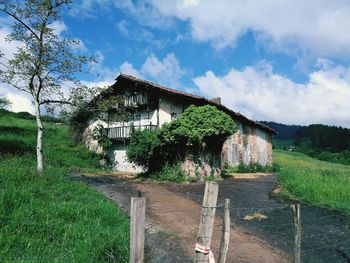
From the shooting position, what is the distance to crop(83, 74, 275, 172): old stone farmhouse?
25.4 meters

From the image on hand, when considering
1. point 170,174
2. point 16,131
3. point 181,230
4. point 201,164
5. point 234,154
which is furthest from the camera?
point 16,131

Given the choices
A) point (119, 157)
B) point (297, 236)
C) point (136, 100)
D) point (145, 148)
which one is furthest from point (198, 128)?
point (297, 236)

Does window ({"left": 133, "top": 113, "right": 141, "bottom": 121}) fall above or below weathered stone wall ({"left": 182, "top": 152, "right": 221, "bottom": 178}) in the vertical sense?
above

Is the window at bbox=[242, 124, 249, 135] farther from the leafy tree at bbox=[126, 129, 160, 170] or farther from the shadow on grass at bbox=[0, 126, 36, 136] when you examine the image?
the shadow on grass at bbox=[0, 126, 36, 136]

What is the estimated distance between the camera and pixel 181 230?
976cm

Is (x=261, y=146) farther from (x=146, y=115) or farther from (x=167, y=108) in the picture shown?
(x=146, y=115)

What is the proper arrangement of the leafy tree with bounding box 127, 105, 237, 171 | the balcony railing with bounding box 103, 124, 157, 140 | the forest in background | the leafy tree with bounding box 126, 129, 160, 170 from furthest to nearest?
the forest in background < the balcony railing with bounding box 103, 124, 157, 140 < the leafy tree with bounding box 126, 129, 160, 170 < the leafy tree with bounding box 127, 105, 237, 171

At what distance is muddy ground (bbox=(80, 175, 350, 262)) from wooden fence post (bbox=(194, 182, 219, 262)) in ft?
10.1

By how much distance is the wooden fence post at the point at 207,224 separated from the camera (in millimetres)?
4176

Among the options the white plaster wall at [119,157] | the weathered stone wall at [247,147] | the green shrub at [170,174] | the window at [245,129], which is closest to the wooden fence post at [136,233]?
the green shrub at [170,174]

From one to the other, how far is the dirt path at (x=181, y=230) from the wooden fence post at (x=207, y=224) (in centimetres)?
289

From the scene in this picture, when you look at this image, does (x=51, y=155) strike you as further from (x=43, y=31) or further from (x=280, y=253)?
(x=280, y=253)

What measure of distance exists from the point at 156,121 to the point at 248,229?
1610 centimetres

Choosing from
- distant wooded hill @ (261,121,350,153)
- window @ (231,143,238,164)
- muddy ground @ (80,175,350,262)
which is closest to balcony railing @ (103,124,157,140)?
window @ (231,143,238,164)
